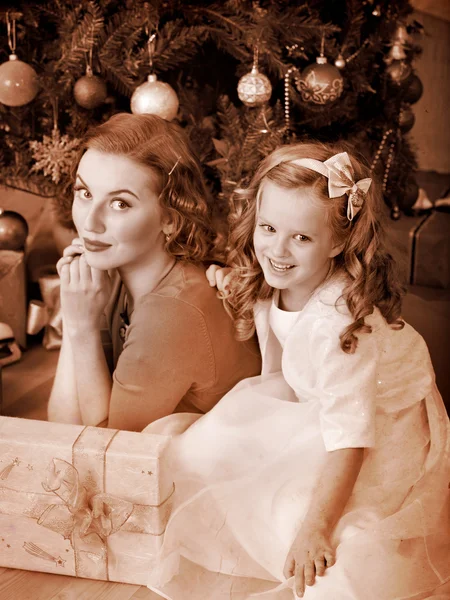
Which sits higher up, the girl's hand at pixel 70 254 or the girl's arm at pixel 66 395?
the girl's hand at pixel 70 254

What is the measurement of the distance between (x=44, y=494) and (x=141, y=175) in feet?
1.80

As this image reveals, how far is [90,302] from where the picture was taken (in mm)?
1348

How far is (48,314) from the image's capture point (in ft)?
6.23

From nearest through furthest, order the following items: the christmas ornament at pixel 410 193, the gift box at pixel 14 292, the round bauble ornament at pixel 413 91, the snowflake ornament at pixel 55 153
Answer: the snowflake ornament at pixel 55 153
the gift box at pixel 14 292
the round bauble ornament at pixel 413 91
the christmas ornament at pixel 410 193

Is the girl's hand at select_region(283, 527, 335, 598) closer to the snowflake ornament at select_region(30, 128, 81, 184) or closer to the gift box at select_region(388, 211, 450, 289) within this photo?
the snowflake ornament at select_region(30, 128, 81, 184)

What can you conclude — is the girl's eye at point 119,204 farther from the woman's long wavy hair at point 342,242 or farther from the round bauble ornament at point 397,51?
the round bauble ornament at point 397,51

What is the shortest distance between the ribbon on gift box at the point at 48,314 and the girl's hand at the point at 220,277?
643mm

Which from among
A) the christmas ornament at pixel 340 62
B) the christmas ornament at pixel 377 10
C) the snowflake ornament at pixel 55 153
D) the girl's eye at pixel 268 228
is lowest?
the snowflake ornament at pixel 55 153

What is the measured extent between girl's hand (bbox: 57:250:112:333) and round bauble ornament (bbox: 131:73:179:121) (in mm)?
368

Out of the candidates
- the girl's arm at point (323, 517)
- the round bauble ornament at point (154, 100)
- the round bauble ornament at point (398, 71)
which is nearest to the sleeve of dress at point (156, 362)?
the girl's arm at point (323, 517)

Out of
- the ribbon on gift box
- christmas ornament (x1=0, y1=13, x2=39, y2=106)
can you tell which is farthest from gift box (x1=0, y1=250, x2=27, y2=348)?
christmas ornament (x1=0, y1=13, x2=39, y2=106)

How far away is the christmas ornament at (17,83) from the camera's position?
1.56m

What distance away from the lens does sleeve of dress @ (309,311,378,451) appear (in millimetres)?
1123

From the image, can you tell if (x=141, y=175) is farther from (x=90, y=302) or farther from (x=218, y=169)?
(x=218, y=169)
